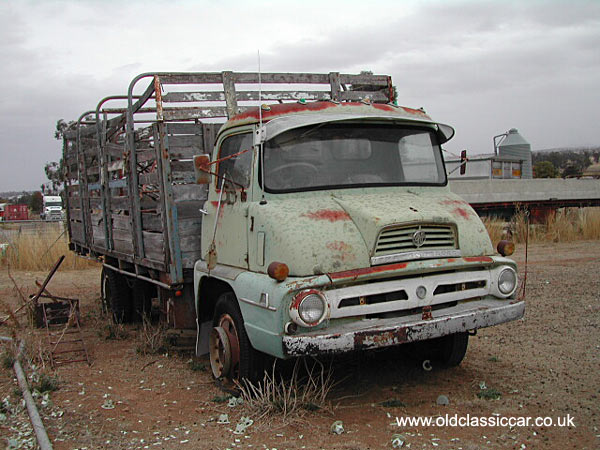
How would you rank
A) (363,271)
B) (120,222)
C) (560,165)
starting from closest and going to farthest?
(363,271), (120,222), (560,165)

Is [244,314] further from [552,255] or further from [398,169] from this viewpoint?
[552,255]

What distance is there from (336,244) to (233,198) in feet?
4.00

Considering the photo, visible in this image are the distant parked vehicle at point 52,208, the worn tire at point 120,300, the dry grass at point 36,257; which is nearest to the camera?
the worn tire at point 120,300

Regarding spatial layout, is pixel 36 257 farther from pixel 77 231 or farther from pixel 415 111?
pixel 415 111

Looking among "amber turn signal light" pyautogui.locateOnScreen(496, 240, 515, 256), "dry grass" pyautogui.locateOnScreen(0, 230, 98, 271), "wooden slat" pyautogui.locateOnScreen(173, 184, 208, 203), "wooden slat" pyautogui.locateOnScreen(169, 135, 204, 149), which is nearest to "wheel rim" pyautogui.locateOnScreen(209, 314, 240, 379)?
"wooden slat" pyautogui.locateOnScreen(173, 184, 208, 203)

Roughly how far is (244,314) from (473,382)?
200cm

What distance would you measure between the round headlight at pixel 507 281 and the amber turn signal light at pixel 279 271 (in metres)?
1.77

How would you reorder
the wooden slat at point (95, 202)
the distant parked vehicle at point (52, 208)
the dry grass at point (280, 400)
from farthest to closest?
the distant parked vehicle at point (52, 208)
the wooden slat at point (95, 202)
the dry grass at point (280, 400)

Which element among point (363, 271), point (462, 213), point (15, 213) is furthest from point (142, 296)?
point (15, 213)

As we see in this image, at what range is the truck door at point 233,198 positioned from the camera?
497 centimetres

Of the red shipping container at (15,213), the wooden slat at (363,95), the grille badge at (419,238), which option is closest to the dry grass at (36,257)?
the wooden slat at (363,95)

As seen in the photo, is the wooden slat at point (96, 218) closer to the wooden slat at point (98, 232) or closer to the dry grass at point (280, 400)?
the wooden slat at point (98, 232)

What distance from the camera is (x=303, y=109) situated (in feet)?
16.8

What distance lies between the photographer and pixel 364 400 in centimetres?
481
